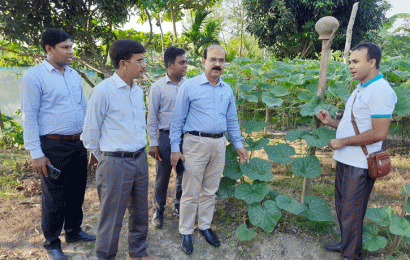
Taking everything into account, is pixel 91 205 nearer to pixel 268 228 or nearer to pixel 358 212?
pixel 268 228

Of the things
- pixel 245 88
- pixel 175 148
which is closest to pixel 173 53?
pixel 245 88

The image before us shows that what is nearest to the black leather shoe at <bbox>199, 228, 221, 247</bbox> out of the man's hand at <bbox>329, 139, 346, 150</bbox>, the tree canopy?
the man's hand at <bbox>329, 139, 346, 150</bbox>

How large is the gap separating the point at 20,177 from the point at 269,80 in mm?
3819

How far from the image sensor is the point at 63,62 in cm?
213

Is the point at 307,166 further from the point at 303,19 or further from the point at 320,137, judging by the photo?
the point at 303,19

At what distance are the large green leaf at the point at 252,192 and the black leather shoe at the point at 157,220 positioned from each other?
2.75 feet

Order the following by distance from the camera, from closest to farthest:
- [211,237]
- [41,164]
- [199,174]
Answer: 1. [41,164]
2. [199,174]
3. [211,237]

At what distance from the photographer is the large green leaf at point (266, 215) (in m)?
2.25

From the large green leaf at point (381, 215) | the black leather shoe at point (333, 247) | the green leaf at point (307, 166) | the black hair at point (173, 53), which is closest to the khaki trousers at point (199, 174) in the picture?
the green leaf at point (307, 166)

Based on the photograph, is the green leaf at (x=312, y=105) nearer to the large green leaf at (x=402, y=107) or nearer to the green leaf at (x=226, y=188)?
the large green leaf at (x=402, y=107)

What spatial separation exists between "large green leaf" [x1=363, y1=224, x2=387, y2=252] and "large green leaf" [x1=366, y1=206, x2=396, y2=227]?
0.30ft

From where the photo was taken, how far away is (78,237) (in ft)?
8.18

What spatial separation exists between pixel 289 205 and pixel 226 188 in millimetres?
595

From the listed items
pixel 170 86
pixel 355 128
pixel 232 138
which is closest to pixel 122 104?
pixel 170 86
